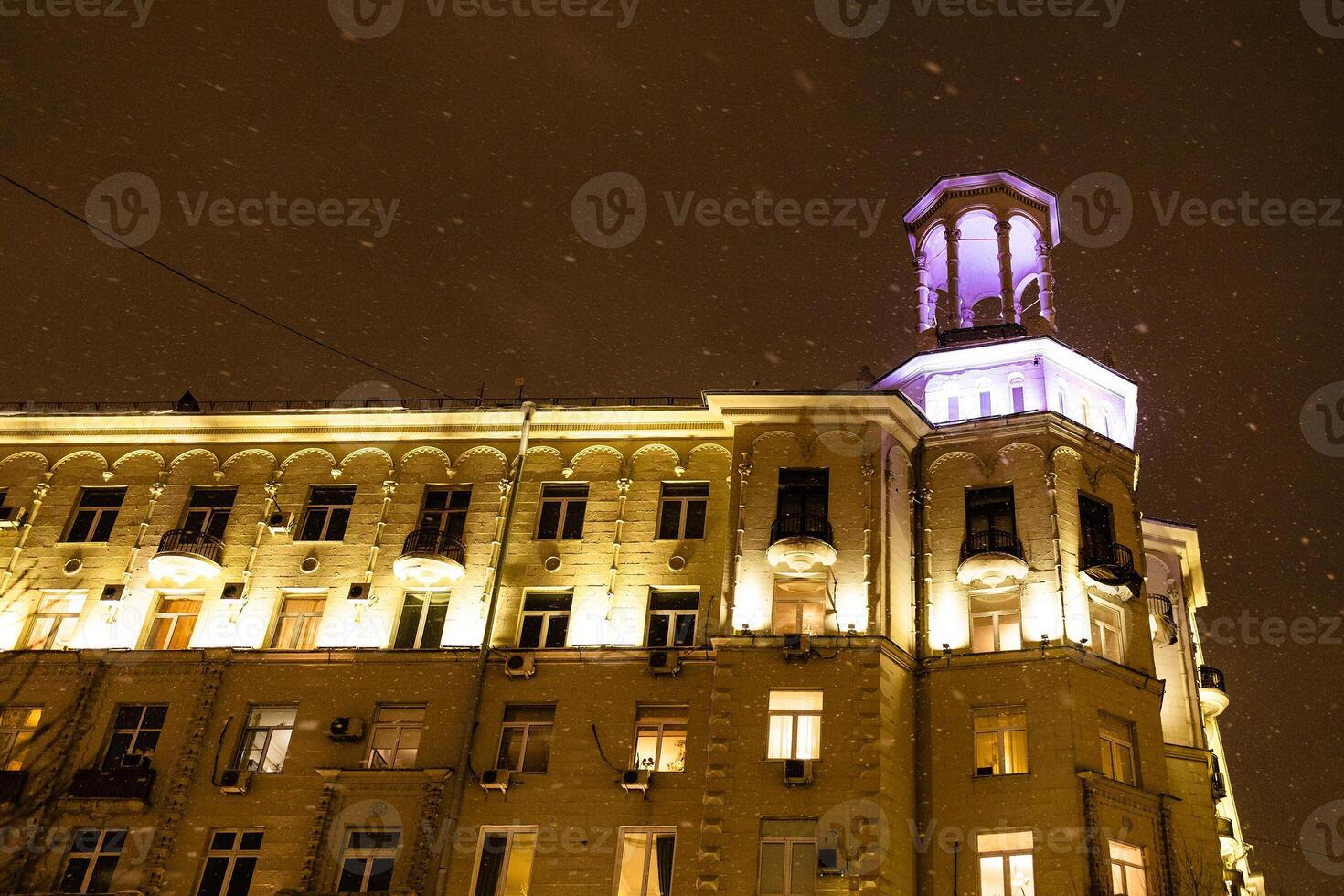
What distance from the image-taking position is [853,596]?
35.1m

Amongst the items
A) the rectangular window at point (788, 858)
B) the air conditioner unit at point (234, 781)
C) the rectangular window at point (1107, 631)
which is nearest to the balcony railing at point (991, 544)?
the rectangular window at point (1107, 631)

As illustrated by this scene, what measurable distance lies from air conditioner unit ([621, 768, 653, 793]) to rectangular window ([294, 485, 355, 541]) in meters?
11.4

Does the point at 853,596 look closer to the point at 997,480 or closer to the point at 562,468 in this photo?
the point at 997,480

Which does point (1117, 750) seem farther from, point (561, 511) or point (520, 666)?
point (561, 511)

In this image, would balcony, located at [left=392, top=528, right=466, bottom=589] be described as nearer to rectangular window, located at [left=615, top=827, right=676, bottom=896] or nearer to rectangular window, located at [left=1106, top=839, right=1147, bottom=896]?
rectangular window, located at [left=615, top=827, right=676, bottom=896]

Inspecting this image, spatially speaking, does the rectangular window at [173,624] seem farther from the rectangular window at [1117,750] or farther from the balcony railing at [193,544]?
the rectangular window at [1117,750]

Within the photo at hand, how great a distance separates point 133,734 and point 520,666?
10.7m

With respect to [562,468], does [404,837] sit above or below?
below

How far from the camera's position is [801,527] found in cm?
3619

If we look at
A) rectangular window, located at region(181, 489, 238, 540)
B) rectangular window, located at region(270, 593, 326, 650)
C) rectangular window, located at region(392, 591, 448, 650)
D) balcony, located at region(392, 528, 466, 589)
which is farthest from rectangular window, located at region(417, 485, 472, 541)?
rectangular window, located at region(181, 489, 238, 540)

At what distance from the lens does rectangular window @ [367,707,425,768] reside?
116 ft

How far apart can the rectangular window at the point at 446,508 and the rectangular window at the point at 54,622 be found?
10.3 meters

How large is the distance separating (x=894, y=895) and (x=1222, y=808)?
17028 millimetres

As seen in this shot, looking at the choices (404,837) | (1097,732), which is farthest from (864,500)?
(404,837)
